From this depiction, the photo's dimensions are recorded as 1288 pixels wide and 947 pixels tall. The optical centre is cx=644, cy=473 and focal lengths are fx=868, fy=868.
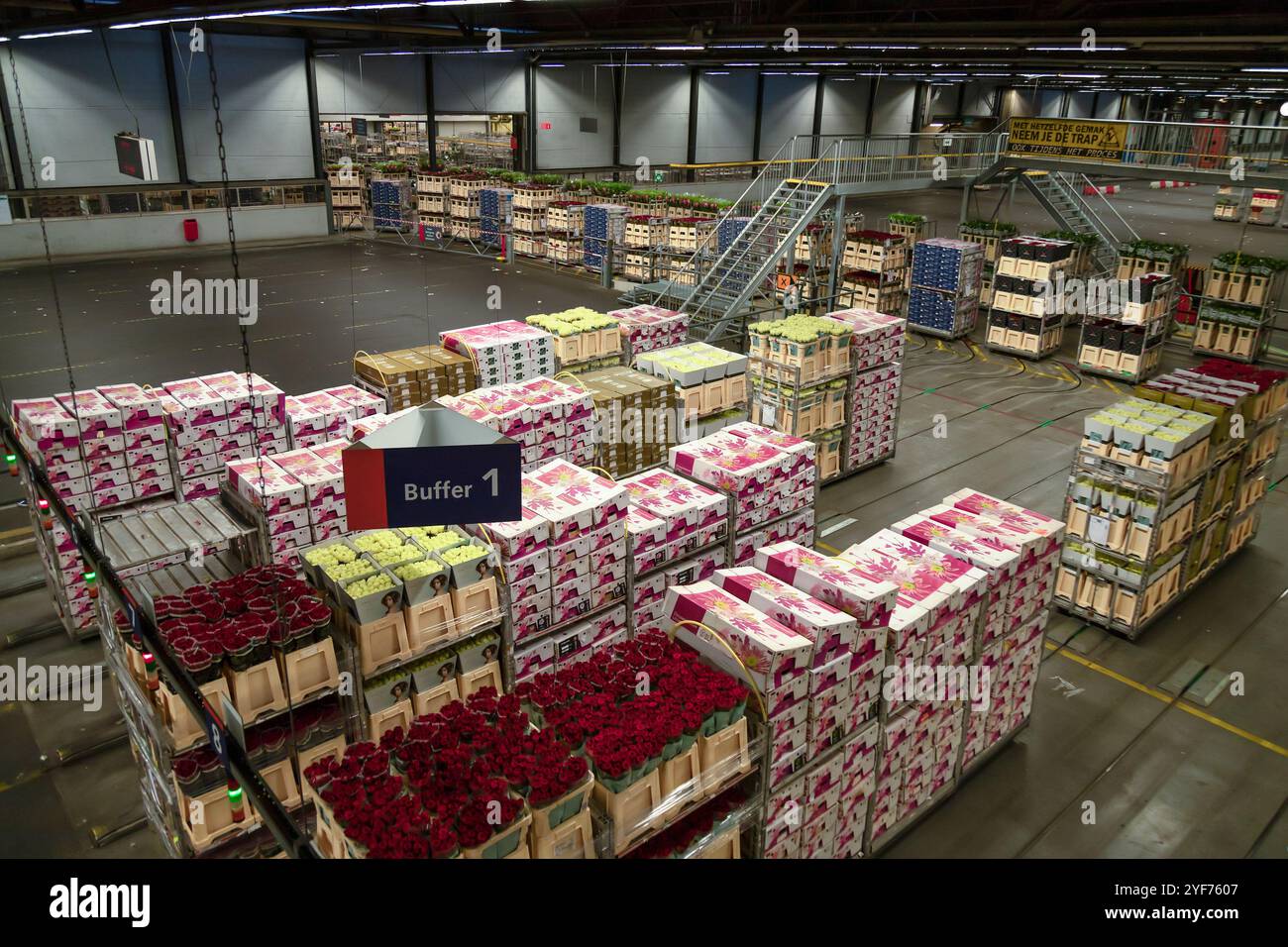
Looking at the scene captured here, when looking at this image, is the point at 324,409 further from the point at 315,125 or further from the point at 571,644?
the point at 315,125

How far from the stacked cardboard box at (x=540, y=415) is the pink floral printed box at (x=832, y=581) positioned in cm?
369

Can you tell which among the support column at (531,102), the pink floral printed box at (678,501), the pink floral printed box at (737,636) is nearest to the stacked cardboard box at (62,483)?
the pink floral printed box at (678,501)

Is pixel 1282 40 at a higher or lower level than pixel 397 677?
higher

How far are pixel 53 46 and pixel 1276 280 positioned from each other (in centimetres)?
3236

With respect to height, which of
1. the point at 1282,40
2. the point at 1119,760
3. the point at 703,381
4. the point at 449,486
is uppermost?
the point at 1282,40

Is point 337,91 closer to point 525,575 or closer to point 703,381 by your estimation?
point 703,381

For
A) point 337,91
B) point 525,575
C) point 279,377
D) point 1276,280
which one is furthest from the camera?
point 337,91

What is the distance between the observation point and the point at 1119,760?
7.74m

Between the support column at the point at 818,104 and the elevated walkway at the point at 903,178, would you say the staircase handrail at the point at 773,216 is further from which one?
the support column at the point at 818,104

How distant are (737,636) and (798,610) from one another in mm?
489

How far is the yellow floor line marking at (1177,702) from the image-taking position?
314 inches

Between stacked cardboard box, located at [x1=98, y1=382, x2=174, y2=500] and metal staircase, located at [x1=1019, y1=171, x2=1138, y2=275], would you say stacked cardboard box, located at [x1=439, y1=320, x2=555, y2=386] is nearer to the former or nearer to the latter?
stacked cardboard box, located at [x1=98, y1=382, x2=174, y2=500]

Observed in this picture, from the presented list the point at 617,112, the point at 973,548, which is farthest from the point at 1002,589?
the point at 617,112
